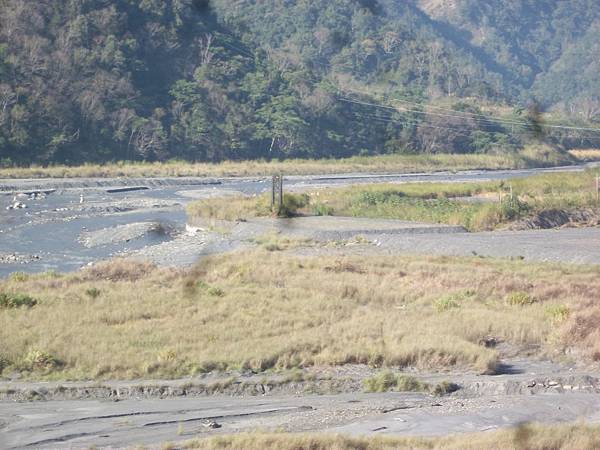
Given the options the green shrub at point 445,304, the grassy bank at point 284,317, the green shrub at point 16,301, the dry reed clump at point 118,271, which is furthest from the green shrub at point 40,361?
the green shrub at point 445,304

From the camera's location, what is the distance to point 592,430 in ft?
44.6

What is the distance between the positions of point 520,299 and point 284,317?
5582mm

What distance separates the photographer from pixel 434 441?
13633mm

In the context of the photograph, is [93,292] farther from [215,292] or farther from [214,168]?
[214,168]

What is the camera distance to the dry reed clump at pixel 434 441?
1273 centimetres

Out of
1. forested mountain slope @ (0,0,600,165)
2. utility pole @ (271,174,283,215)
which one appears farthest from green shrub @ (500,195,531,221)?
utility pole @ (271,174,283,215)

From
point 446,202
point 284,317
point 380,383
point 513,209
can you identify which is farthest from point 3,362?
point 446,202

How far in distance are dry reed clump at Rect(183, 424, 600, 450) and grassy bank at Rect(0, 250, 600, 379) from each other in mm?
5065

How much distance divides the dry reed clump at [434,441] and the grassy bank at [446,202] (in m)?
28.8

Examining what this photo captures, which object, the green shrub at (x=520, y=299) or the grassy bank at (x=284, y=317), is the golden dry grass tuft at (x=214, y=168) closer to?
the grassy bank at (x=284, y=317)

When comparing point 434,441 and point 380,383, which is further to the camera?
point 380,383

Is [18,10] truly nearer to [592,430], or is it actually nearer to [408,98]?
[408,98]

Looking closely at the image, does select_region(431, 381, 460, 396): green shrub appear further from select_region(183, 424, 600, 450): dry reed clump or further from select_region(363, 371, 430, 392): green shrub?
select_region(183, 424, 600, 450): dry reed clump

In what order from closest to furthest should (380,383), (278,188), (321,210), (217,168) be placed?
(380,383)
(278,188)
(321,210)
(217,168)
